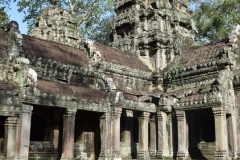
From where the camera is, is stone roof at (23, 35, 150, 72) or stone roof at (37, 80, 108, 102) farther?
stone roof at (23, 35, 150, 72)

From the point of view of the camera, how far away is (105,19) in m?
33.5

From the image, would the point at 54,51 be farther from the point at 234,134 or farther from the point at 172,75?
the point at 234,134

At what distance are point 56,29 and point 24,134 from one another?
395 inches

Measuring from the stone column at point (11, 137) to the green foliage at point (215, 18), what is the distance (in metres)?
24.8

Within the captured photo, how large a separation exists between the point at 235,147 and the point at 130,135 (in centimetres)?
559

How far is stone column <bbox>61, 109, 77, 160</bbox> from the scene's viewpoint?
1207 centimetres

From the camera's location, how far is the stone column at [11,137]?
402 inches

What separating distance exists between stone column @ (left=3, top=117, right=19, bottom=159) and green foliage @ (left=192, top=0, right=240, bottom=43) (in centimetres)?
2476

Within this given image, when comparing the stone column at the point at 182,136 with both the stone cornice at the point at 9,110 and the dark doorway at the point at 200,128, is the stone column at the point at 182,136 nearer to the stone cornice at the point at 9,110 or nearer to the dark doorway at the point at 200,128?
the dark doorway at the point at 200,128

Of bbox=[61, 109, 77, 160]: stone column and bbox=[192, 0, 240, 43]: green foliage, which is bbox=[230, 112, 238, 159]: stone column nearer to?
bbox=[61, 109, 77, 160]: stone column

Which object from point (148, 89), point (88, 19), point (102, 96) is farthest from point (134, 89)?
point (88, 19)

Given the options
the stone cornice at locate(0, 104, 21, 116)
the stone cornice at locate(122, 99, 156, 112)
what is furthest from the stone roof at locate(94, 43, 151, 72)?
the stone cornice at locate(0, 104, 21, 116)

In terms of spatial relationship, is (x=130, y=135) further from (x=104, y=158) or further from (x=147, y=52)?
(x=147, y=52)

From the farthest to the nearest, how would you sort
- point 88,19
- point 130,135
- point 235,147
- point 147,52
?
point 88,19 < point 147,52 < point 130,135 < point 235,147
